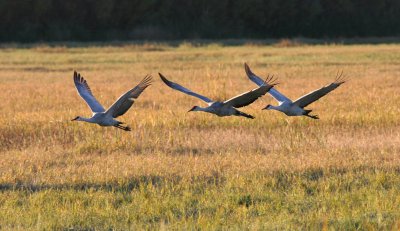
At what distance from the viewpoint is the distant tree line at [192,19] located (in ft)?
156

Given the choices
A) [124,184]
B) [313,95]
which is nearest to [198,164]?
[124,184]

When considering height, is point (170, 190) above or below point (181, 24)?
below

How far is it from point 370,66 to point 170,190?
1929 cm

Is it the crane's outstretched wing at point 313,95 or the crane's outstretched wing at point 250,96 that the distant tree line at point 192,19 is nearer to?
the crane's outstretched wing at point 313,95

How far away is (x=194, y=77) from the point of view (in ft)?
75.7

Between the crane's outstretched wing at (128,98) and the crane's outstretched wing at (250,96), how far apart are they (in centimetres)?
98

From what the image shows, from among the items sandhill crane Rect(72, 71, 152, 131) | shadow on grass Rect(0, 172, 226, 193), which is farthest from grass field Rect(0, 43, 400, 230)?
sandhill crane Rect(72, 71, 152, 131)

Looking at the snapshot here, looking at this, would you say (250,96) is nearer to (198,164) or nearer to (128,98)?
(198,164)

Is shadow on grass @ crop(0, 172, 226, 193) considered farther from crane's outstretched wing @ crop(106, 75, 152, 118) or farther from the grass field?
crane's outstretched wing @ crop(106, 75, 152, 118)

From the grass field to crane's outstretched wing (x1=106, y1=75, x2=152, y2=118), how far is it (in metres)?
0.60

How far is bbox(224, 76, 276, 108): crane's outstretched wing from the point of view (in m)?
9.46

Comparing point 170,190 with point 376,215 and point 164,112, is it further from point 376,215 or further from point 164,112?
point 164,112

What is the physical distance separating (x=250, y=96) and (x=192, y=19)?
42.8 m

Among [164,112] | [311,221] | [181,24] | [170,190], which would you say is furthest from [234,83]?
[181,24]
